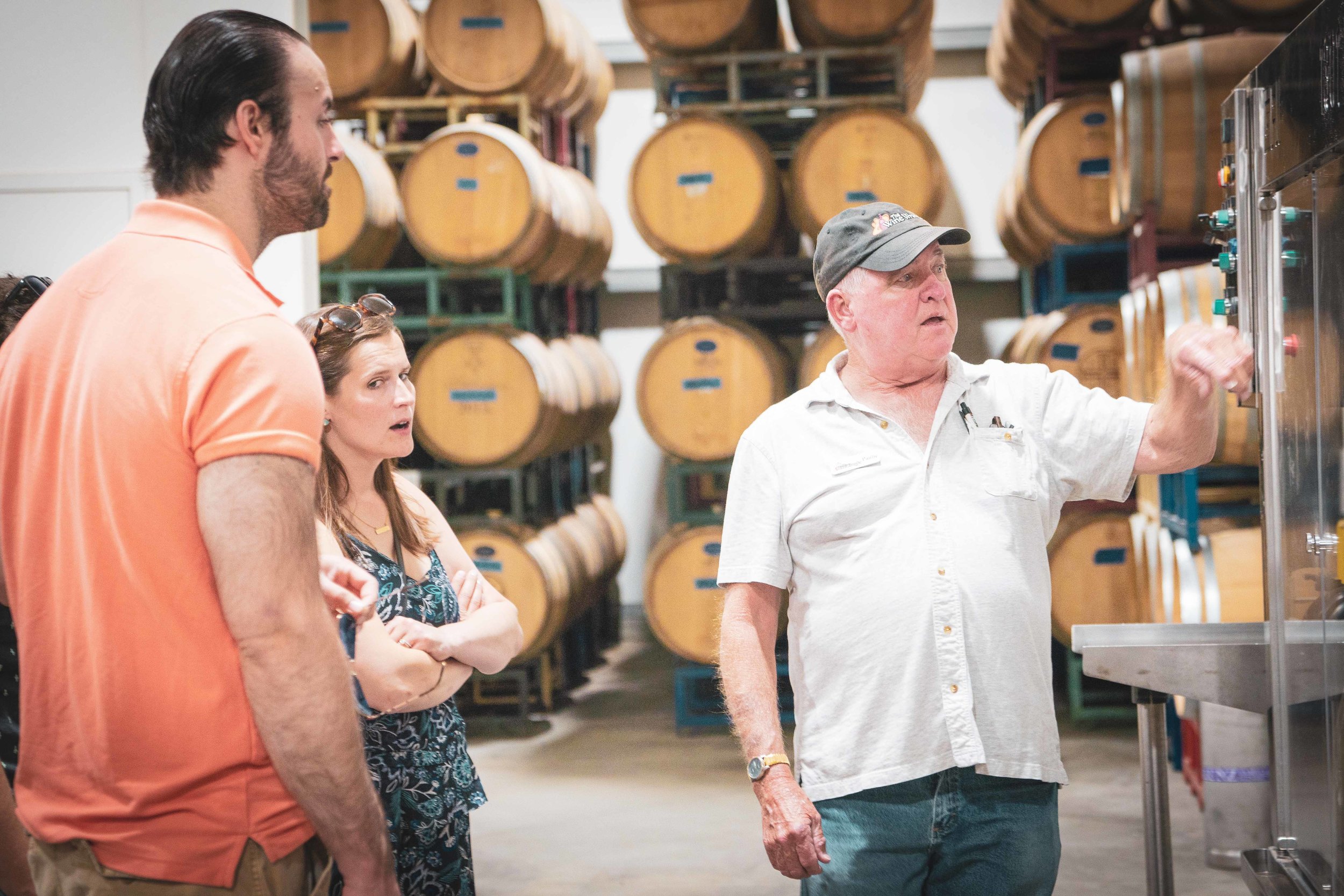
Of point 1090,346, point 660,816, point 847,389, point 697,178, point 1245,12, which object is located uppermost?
point 1245,12

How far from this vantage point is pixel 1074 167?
5.71 m

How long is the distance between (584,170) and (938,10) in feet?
9.29

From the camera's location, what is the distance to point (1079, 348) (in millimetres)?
5598

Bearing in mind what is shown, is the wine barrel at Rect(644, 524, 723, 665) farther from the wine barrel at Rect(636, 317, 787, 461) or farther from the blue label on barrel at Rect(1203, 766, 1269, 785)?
the blue label on barrel at Rect(1203, 766, 1269, 785)

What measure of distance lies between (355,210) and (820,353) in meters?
2.51

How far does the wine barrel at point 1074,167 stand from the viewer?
18.6ft

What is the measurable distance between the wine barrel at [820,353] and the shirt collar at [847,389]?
3.26 metres

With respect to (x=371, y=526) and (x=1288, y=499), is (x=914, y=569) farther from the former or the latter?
(x=371, y=526)

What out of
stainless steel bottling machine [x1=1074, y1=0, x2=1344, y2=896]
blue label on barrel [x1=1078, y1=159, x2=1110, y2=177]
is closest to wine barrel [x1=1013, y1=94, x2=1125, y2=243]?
blue label on barrel [x1=1078, y1=159, x2=1110, y2=177]

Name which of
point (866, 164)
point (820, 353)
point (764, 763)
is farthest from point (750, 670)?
point (866, 164)

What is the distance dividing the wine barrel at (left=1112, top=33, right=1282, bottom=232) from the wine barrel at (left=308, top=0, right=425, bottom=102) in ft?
12.2

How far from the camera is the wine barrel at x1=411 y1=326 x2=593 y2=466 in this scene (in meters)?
5.97

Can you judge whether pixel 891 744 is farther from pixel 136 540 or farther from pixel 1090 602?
pixel 1090 602

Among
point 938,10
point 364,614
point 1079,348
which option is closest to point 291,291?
point 364,614
